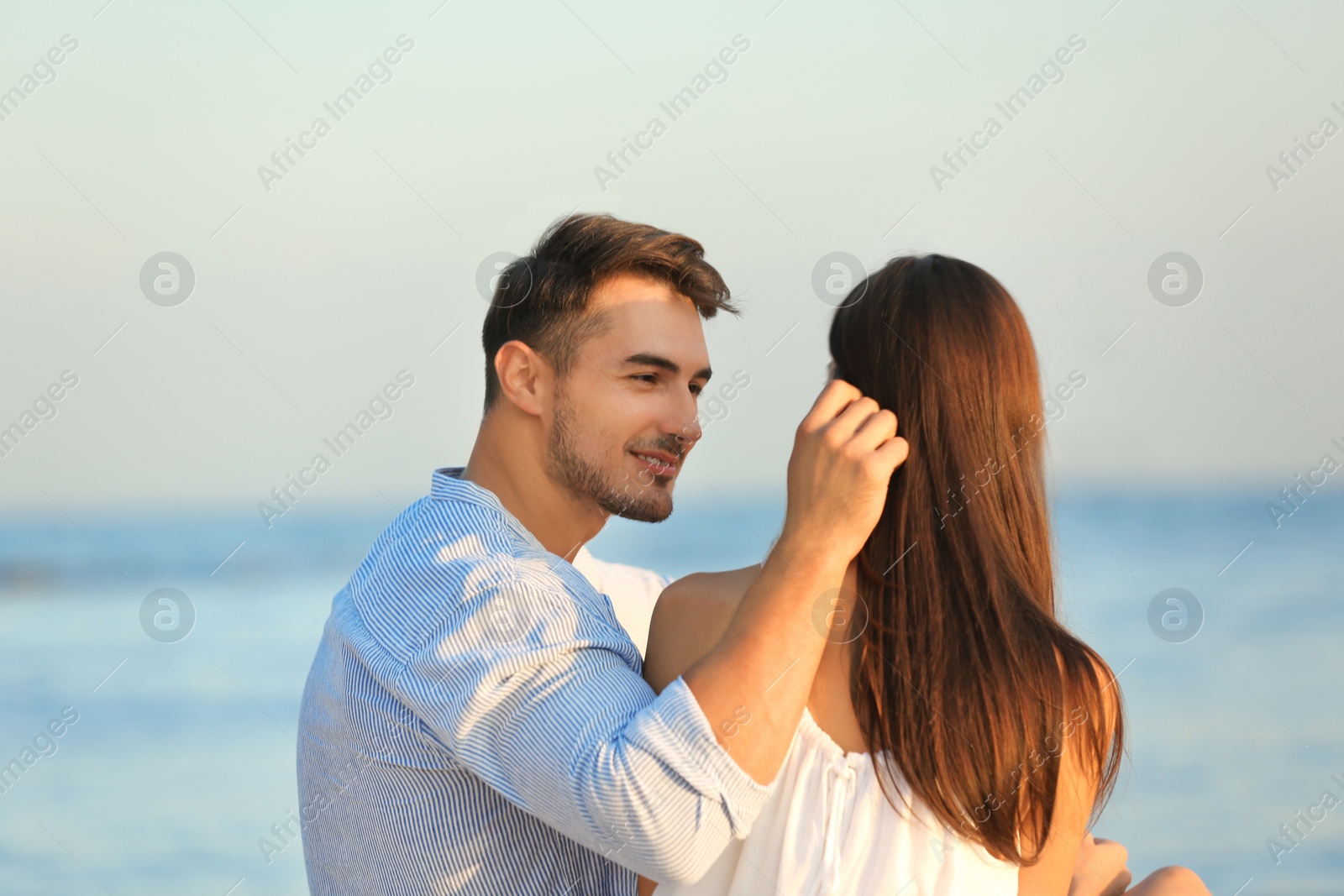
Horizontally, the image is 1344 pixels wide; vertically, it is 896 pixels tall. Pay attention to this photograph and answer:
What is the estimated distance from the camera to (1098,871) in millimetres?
2271

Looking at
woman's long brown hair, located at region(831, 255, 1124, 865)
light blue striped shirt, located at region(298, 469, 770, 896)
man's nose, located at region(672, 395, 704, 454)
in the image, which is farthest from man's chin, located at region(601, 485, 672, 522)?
woman's long brown hair, located at region(831, 255, 1124, 865)

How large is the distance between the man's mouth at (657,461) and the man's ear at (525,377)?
0.80 ft

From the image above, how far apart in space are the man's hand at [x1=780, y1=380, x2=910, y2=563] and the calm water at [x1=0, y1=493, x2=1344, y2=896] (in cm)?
76

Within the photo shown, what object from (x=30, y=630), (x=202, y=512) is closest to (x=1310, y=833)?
→ (x=30, y=630)

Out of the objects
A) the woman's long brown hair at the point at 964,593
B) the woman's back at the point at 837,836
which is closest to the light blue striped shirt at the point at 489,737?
the woman's back at the point at 837,836

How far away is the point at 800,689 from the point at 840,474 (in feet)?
1.10

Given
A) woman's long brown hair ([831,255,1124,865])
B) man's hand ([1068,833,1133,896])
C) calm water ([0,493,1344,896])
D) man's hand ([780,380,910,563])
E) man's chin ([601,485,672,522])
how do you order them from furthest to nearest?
calm water ([0,493,1344,896]) → man's chin ([601,485,672,522]) → man's hand ([1068,833,1133,896]) → woman's long brown hair ([831,255,1124,865]) → man's hand ([780,380,910,563])

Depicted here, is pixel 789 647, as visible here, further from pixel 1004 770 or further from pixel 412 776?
pixel 412 776

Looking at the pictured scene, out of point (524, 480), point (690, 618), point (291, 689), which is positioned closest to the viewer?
point (690, 618)

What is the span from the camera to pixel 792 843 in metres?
1.91

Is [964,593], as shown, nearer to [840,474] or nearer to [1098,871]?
[840,474]

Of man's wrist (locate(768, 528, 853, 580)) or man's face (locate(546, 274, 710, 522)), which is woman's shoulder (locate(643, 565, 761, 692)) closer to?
man's wrist (locate(768, 528, 853, 580))

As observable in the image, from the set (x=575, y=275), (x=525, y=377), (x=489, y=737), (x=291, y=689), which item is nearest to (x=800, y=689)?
(x=489, y=737)

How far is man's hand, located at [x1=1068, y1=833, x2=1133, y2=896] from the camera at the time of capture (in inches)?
88.7
